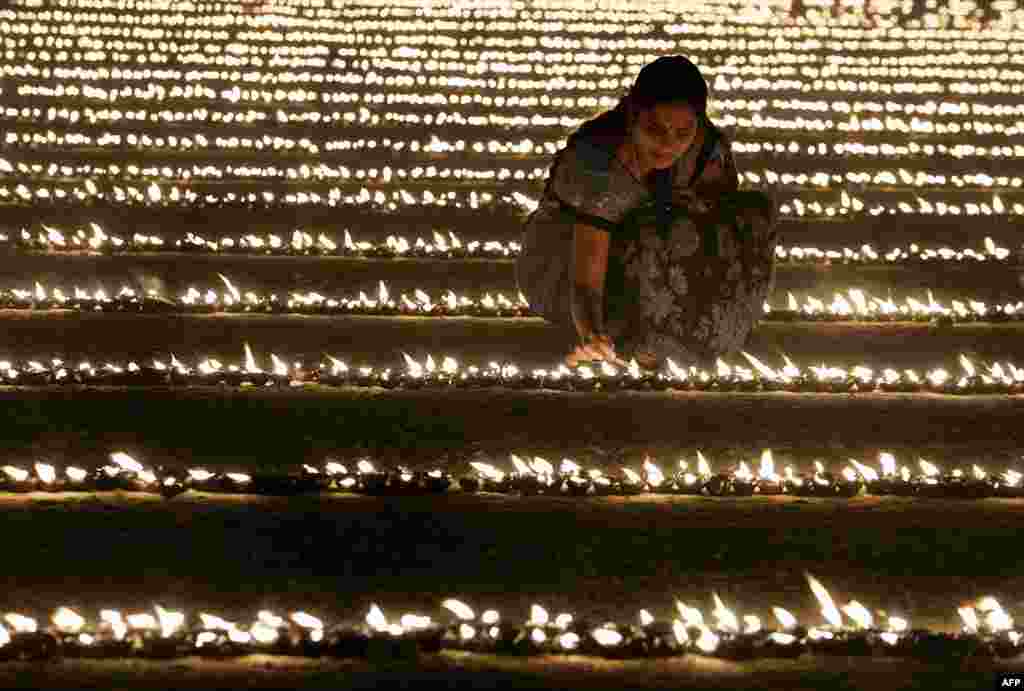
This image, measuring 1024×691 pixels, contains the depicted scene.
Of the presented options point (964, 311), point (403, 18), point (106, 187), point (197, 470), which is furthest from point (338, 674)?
point (403, 18)

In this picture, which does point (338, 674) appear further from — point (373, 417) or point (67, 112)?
point (67, 112)

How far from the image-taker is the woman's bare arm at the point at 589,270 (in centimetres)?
503

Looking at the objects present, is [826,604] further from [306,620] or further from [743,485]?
[306,620]

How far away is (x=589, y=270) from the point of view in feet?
16.5

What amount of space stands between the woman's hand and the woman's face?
629 mm

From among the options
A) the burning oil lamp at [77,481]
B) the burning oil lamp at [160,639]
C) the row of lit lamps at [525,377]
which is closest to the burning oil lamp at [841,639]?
the burning oil lamp at [160,639]

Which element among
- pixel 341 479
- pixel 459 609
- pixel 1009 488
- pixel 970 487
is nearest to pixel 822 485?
pixel 970 487

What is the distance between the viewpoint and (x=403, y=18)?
11945 mm

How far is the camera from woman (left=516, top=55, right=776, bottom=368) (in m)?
4.97

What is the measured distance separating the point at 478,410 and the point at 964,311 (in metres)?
2.17

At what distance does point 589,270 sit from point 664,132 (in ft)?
1.78

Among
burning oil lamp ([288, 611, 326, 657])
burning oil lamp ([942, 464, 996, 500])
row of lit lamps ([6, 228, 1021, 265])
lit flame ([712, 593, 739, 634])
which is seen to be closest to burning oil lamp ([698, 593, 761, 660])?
lit flame ([712, 593, 739, 634])

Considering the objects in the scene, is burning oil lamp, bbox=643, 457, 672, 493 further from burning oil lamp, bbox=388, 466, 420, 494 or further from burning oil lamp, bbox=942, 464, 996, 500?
burning oil lamp, bbox=942, 464, 996, 500

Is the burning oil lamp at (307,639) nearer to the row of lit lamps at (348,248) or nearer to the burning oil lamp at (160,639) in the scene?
the burning oil lamp at (160,639)
